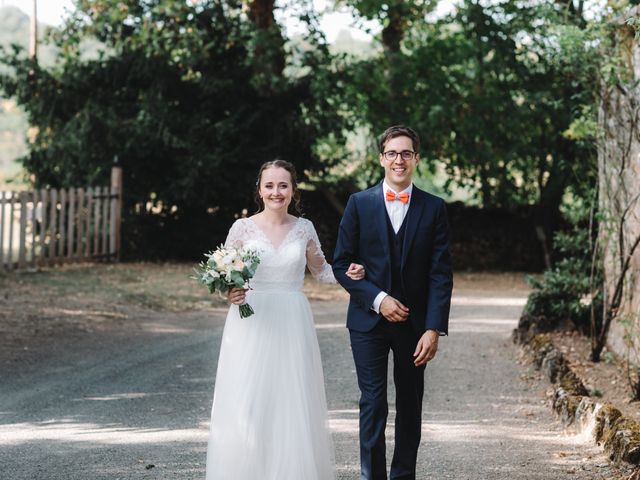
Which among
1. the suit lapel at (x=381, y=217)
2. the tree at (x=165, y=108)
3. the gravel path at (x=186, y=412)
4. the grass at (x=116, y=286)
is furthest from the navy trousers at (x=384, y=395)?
the tree at (x=165, y=108)

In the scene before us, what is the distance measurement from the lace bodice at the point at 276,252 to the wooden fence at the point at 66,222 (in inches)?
500

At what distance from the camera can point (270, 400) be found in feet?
16.4

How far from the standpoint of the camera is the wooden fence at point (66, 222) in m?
17.4

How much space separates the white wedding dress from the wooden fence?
1279cm

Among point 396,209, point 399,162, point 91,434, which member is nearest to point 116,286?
point 91,434

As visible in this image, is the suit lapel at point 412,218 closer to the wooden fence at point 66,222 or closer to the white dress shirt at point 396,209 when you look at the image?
the white dress shirt at point 396,209

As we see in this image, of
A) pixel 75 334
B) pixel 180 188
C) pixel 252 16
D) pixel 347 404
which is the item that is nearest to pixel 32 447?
pixel 347 404

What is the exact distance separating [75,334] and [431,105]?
11.0m

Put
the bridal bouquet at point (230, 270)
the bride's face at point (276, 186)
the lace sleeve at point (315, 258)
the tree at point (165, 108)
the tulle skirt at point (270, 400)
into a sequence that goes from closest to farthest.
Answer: the bridal bouquet at point (230, 270) → the tulle skirt at point (270, 400) → the bride's face at point (276, 186) → the lace sleeve at point (315, 258) → the tree at point (165, 108)

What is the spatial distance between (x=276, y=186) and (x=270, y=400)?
1.18 meters

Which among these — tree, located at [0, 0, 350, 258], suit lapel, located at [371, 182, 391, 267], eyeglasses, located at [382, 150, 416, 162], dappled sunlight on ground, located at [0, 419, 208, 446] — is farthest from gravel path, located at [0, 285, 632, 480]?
tree, located at [0, 0, 350, 258]

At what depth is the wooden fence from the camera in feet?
57.2

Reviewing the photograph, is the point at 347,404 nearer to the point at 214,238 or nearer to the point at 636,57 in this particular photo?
the point at 636,57

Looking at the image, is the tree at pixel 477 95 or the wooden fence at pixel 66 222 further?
the tree at pixel 477 95
